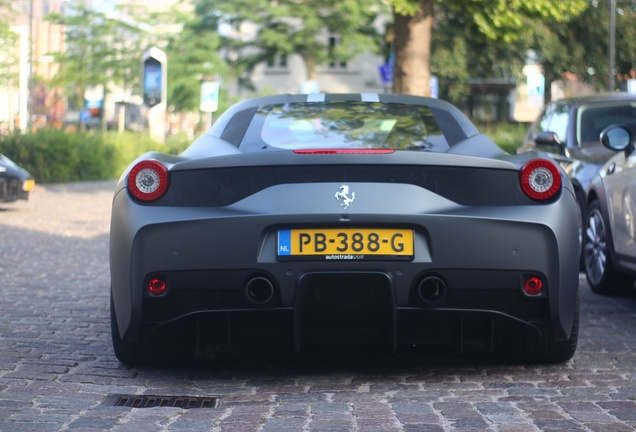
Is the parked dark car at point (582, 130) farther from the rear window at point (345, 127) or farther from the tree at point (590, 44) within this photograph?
the tree at point (590, 44)

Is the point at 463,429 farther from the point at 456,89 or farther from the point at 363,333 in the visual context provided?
the point at 456,89

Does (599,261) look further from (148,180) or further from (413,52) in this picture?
(413,52)

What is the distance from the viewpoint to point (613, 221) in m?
8.20

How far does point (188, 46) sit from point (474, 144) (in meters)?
58.9

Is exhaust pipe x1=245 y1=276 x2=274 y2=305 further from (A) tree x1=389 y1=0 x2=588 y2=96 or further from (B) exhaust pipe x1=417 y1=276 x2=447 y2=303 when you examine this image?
(A) tree x1=389 y1=0 x2=588 y2=96

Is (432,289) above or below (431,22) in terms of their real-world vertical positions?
below

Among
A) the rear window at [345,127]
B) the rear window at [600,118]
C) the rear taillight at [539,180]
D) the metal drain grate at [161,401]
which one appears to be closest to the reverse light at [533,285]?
the rear taillight at [539,180]

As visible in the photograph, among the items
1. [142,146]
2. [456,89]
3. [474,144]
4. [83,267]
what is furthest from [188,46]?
[474,144]

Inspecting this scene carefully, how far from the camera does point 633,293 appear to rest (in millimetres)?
9141

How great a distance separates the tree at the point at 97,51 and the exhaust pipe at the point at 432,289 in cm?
5825

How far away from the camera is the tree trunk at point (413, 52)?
21344 millimetres

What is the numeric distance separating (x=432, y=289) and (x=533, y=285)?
0.43 m

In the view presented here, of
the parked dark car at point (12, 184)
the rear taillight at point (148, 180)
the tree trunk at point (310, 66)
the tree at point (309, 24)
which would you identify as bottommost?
the parked dark car at point (12, 184)

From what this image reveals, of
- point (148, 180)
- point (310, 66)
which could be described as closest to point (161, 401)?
point (148, 180)
